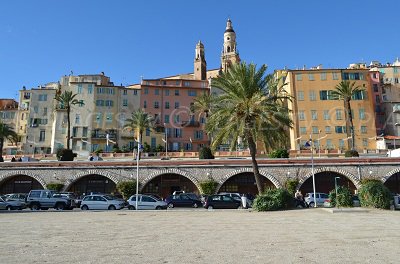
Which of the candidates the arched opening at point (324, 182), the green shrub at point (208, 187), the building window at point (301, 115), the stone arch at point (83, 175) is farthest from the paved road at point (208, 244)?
the building window at point (301, 115)

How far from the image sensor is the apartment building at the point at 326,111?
66625 mm

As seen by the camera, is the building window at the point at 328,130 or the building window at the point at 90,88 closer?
the building window at the point at 328,130

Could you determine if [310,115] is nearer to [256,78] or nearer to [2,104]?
[256,78]

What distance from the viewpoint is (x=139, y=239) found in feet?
40.8

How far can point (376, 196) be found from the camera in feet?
82.0

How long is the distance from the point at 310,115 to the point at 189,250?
200 feet

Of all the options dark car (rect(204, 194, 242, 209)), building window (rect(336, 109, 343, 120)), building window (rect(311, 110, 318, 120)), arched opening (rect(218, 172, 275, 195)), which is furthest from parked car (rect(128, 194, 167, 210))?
building window (rect(336, 109, 343, 120))

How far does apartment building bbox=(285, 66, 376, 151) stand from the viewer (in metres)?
66.6

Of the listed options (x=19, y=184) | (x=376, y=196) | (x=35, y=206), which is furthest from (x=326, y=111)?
(x=35, y=206)

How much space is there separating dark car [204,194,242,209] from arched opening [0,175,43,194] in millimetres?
25166

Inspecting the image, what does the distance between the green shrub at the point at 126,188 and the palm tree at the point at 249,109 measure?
1661 centimetres

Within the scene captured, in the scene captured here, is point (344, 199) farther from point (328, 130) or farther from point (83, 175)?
point (328, 130)

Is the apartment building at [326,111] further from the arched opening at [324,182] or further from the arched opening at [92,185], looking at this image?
the arched opening at [92,185]

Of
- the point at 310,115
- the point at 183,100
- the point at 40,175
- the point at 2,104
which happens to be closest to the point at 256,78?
the point at 40,175
